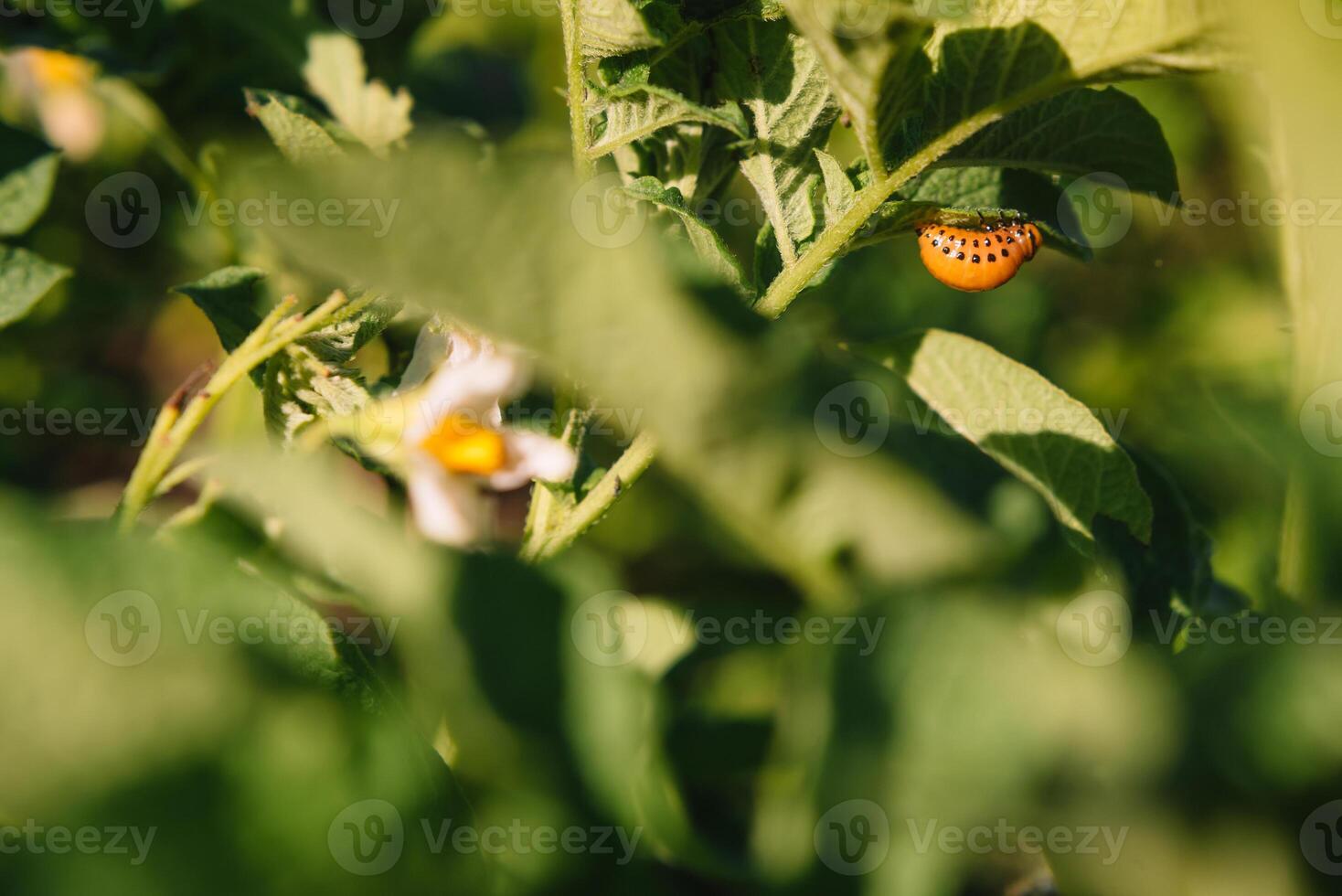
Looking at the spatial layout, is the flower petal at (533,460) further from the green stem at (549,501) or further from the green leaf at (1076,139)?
the green leaf at (1076,139)

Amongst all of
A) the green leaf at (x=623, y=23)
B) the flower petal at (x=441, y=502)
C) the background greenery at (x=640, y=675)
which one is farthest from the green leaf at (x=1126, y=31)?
the flower petal at (x=441, y=502)

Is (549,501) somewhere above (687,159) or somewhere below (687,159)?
below

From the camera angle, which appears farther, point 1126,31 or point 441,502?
point 441,502

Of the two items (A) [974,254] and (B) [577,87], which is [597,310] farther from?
(A) [974,254]

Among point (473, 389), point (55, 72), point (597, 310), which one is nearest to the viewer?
point (597, 310)

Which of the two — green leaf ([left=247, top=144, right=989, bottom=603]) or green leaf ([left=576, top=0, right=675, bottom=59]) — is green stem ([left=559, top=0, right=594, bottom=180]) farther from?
green leaf ([left=247, top=144, right=989, bottom=603])

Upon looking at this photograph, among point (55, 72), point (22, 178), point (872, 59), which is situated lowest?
point (55, 72)

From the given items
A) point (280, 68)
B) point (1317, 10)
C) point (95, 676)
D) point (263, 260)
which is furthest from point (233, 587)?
point (280, 68)

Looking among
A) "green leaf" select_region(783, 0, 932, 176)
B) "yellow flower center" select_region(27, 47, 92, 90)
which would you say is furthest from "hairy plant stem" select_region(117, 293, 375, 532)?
"yellow flower center" select_region(27, 47, 92, 90)

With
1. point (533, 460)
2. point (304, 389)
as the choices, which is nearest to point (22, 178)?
point (304, 389)
